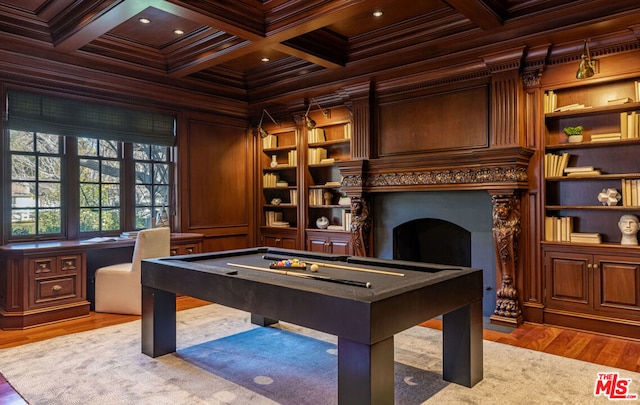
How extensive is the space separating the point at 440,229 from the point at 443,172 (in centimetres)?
87

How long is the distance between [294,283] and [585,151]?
3222 mm

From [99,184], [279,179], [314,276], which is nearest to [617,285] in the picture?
[314,276]

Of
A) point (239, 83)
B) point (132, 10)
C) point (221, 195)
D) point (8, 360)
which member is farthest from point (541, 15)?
point (8, 360)

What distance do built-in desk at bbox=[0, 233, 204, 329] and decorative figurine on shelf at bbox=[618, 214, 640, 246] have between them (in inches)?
195

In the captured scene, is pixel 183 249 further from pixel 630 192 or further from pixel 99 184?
pixel 630 192

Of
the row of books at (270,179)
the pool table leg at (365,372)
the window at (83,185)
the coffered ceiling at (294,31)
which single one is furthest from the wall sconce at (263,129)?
the pool table leg at (365,372)

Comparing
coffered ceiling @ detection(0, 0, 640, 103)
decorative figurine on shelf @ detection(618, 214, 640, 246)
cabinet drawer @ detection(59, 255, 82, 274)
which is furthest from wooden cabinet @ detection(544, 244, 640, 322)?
cabinet drawer @ detection(59, 255, 82, 274)

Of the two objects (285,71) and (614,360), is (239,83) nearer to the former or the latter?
(285,71)

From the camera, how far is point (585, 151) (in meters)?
3.98

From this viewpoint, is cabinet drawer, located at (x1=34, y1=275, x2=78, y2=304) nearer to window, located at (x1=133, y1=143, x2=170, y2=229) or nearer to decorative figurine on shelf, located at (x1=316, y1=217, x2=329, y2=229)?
window, located at (x1=133, y1=143, x2=170, y2=229)

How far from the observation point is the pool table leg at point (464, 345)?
2.72 meters

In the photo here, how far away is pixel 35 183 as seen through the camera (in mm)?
4664

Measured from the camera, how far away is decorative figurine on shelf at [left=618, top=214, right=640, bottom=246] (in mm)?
3646

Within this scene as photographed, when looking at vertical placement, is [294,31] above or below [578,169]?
above
